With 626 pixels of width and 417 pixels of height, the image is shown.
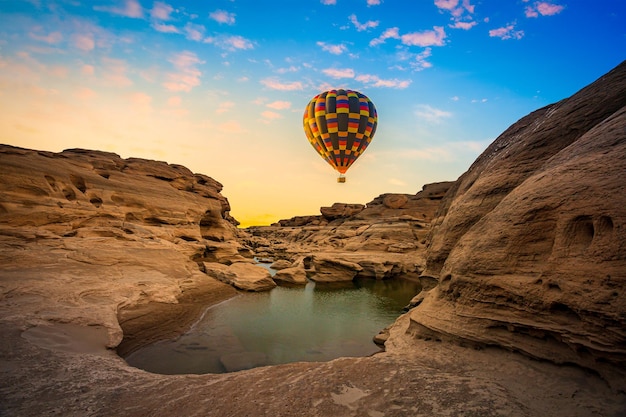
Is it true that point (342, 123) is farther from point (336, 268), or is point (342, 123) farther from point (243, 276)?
→ point (243, 276)

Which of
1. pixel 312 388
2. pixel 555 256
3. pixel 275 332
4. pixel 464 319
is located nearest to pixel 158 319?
pixel 275 332

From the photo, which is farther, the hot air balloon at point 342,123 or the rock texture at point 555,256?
the hot air balloon at point 342,123

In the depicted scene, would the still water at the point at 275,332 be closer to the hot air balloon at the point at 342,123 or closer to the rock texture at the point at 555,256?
the rock texture at the point at 555,256

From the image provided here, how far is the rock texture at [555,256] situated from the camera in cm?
519

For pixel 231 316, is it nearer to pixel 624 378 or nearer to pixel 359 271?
pixel 624 378

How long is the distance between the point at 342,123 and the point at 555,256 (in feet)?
101

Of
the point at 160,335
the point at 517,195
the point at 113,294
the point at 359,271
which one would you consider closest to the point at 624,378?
the point at 517,195

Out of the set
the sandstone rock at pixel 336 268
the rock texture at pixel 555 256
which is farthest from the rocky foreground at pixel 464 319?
the sandstone rock at pixel 336 268

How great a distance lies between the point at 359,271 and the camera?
27969 mm

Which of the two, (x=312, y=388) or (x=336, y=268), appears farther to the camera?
(x=336, y=268)

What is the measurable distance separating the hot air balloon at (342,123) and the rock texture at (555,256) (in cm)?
2601

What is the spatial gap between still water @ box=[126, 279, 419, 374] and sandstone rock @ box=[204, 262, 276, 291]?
74 cm

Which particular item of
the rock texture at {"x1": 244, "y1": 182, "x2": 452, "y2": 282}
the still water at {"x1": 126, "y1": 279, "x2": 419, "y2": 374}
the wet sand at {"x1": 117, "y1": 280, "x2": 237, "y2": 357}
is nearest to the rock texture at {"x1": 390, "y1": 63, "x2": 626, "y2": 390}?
the still water at {"x1": 126, "y1": 279, "x2": 419, "y2": 374}

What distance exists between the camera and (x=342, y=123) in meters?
34.9
